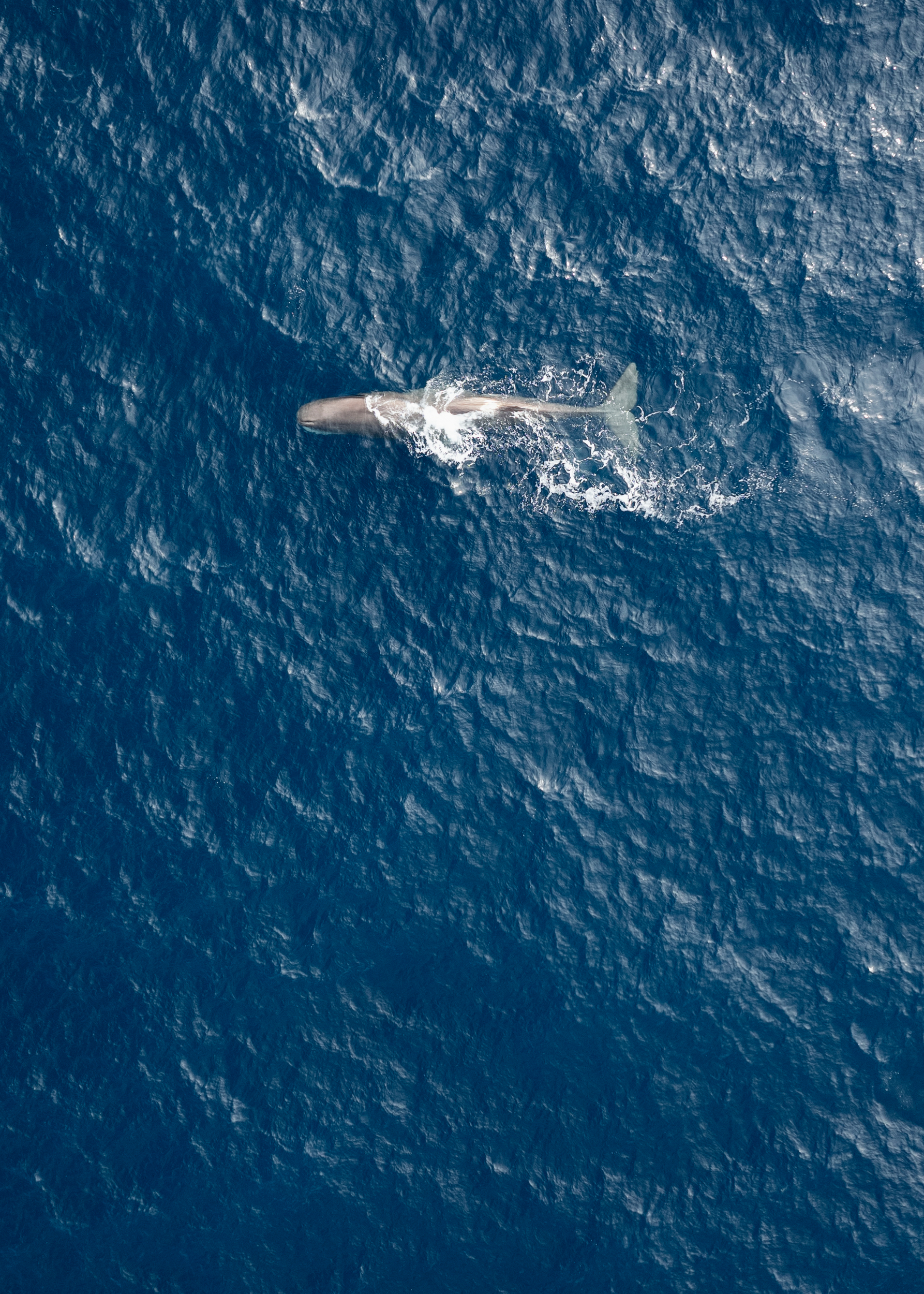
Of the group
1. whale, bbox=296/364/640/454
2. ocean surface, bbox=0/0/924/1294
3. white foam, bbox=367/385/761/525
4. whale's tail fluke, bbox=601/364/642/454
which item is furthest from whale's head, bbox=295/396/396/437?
whale's tail fluke, bbox=601/364/642/454

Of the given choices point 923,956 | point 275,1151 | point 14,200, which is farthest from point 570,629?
point 14,200

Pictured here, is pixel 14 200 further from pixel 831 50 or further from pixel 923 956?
pixel 923 956

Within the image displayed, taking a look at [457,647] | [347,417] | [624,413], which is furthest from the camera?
[457,647]

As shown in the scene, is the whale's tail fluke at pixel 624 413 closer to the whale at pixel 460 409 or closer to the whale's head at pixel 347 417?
the whale at pixel 460 409

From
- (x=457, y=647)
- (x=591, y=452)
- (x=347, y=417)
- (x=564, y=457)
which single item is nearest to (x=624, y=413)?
(x=591, y=452)

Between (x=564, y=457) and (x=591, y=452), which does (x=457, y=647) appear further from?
(x=591, y=452)
